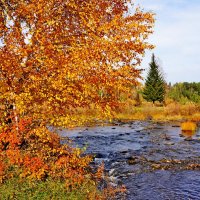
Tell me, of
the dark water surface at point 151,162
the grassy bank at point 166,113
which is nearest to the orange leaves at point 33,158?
the dark water surface at point 151,162

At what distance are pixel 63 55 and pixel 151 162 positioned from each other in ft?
35.2

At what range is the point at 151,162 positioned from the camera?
20828 mm

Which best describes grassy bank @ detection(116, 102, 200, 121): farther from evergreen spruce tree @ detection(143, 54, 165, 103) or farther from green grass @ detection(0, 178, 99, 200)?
green grass @ detection(0, 178, 99, 200)

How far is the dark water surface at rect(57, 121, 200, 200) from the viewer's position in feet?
50.7

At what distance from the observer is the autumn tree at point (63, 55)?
12320 mm

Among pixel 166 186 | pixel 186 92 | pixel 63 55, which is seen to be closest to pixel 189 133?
pixel 166 186

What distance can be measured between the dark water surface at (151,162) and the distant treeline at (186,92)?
39.3 metres

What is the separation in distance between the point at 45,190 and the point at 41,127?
2.67m

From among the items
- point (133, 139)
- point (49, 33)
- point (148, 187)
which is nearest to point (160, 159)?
point (148, 187)

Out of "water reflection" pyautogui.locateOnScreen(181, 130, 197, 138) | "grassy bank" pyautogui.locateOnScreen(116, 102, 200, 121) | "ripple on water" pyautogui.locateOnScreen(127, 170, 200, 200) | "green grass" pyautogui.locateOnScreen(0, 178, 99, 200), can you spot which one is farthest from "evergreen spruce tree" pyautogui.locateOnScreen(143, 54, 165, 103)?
"green grass" pyautogui.locateOnScreen(0, 178, 99, 200)

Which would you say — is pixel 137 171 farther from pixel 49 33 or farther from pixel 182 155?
pixel 49 33

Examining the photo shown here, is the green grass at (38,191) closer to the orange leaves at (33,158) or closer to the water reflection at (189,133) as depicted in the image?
the orange leaves at (33,158)

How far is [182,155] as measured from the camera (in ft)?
74.2

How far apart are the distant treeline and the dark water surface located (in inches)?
1545
